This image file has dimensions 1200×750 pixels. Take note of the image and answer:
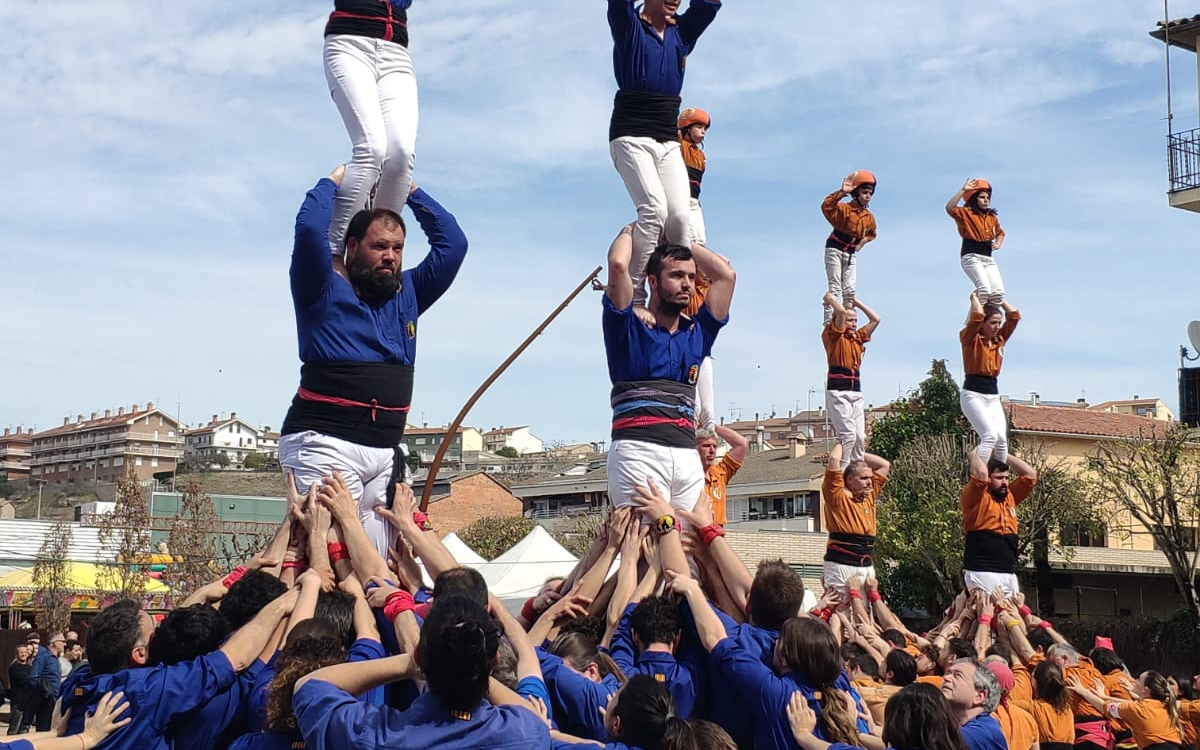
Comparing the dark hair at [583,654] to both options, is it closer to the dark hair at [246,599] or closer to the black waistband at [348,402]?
the dark hair at [246,599]

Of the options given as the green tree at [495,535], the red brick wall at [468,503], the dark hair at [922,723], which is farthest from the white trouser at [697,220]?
the red brick wall at [468,503]

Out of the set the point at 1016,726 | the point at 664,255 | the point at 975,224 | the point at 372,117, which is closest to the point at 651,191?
the point at 664,255

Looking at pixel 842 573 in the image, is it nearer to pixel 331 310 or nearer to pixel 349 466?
pixel 349 466

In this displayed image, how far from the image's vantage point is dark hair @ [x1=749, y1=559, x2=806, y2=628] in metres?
5.46

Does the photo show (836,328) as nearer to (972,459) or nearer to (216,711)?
(972,459)

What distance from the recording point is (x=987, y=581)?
1373 centimetres

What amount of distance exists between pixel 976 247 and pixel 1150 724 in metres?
6.23

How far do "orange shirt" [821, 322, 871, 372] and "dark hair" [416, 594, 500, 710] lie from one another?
34.4 feet

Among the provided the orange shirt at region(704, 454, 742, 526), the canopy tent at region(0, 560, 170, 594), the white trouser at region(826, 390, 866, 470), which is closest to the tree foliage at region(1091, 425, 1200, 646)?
the white trouser at region(826, 390, 866, 470)

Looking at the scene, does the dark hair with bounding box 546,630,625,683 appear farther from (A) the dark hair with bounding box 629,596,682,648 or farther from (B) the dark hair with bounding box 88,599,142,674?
(B) the dark hair with bounding box 88,599,142,674

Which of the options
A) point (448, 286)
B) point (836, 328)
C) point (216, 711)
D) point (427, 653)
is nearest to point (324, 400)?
point (448, 286)

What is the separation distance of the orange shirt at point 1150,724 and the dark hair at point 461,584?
542cm

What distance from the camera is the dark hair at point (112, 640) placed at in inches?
192

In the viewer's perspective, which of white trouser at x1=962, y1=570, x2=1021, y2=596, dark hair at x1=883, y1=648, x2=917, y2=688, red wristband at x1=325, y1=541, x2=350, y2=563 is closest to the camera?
red wristband at x1=325, y1=541, x2=350, y2=563
